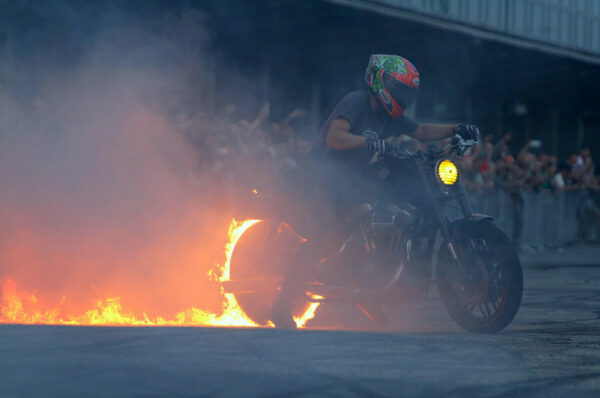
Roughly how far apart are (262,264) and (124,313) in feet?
4.39

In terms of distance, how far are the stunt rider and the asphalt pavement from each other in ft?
3.37

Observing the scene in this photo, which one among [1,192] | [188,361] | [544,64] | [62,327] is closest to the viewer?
[188,361]

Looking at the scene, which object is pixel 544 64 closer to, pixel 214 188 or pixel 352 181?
pixel 214 188

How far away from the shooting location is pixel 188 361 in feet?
15.6

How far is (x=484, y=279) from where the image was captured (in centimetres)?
600

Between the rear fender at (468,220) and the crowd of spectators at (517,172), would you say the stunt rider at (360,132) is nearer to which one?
A: the rear fender at (468,220)

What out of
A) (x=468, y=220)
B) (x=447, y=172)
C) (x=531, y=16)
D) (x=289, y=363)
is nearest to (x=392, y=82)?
(x=447, y=172)

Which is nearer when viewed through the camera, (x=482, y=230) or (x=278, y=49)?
(x=482, y=230)

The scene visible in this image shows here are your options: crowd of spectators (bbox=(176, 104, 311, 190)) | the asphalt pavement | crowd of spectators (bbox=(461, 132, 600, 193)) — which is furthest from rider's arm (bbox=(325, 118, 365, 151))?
crowd of spectators (bbox=(461, 132, 600, 193))

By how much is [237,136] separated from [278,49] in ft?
26.8

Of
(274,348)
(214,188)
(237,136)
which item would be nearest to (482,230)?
(274,348)

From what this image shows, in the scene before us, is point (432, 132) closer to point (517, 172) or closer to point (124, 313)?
point (124, 313)

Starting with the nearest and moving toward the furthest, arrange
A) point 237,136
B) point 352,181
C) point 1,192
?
point 352,181 < point 1,192 < point 237,136

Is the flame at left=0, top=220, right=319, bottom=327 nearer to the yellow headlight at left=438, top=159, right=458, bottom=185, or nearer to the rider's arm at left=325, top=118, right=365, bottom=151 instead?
the rider's arm at left=325, top=118, right=365, bottom=151
